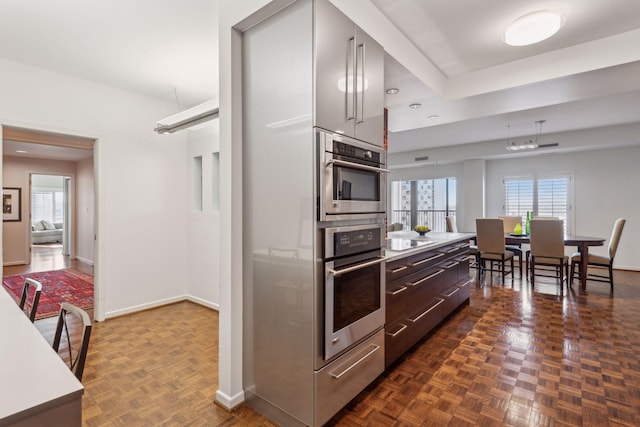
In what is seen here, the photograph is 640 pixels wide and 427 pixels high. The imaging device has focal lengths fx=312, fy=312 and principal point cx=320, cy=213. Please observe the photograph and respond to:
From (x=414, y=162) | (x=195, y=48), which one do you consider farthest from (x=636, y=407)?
(x=414, y=162)

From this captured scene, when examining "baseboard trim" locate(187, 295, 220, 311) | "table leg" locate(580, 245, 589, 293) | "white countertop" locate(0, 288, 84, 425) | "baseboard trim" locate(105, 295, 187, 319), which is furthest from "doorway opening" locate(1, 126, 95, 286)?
"table leg" locate(580, 245, 589, 293)

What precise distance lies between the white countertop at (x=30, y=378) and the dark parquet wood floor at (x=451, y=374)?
1.07 metres

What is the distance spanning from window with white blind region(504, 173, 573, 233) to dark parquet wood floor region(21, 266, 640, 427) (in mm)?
3578

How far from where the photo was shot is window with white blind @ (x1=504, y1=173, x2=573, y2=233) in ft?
22.0

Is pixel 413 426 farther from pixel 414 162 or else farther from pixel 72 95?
pixel 414 162

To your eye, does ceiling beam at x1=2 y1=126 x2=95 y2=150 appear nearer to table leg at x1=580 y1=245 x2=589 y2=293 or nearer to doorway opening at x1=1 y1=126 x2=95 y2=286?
doorway opening at x1=1 y1=126 x2=95 y2=286

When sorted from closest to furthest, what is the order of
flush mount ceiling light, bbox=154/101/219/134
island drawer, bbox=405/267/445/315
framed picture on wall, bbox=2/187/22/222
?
island drawer, bbox=405/267/445/315 < flush mount ceiling light, bbox=154/101/219/134 < framed picture on wall, bbox=2/187/22/222

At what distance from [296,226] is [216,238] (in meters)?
2.46

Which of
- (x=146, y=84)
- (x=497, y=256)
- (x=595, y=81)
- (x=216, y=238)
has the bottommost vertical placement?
(x=497, y=256)

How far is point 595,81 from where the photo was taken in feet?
9.47

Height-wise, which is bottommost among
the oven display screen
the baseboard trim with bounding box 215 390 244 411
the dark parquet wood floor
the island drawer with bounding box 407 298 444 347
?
the dark parquet wood floor

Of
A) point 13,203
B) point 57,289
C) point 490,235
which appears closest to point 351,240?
point 490,235

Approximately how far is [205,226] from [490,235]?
14.6 feet

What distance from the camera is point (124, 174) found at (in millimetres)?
3762
